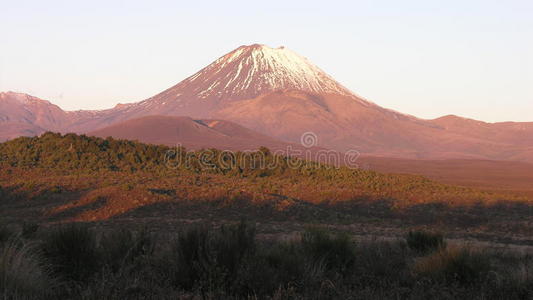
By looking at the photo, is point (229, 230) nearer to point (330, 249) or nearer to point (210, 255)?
point (210, 255)

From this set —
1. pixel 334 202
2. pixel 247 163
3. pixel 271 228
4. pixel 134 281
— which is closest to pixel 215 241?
pixel 134 281

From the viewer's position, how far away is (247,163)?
37.6 meters

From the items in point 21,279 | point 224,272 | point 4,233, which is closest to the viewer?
point 21,279

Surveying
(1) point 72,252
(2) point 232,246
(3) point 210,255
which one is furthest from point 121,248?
(2) point 232,246

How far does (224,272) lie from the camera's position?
18.2 ft

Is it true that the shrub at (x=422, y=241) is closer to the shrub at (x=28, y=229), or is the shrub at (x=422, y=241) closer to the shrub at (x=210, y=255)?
the shrub at (x=210, y=255)

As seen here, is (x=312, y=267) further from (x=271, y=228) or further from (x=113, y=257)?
(x=271, y=228)

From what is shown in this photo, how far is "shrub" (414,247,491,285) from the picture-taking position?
6.50 metres

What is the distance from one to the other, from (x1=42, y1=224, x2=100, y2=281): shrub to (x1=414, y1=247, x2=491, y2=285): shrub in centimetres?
442

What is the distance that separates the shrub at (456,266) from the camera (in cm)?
650

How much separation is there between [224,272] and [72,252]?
6.61ft

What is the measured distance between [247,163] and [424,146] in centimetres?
16496

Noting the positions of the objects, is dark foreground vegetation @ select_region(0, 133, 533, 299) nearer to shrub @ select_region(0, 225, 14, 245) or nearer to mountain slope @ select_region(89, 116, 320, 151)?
shrub @ select_region(0, 225, 14, 245)

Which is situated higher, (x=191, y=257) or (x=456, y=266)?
(x=191, y=257)
